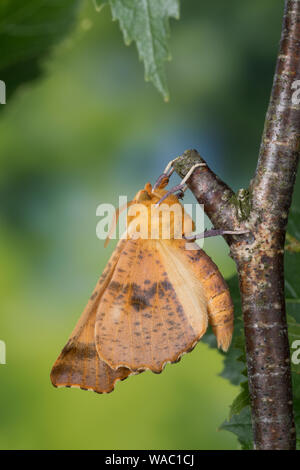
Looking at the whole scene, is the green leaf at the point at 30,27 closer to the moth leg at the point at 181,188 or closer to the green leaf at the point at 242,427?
the moth leg at the point at 181,188

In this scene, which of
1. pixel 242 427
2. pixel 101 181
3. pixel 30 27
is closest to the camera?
pixel 30 27

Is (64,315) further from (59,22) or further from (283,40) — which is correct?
(283,40)

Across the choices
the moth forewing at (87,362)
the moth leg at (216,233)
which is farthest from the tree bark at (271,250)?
the moth forewing at (87,362)

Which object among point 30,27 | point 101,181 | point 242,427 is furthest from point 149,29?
point 101,181

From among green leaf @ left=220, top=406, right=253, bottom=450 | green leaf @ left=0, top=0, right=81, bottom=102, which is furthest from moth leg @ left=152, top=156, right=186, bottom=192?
green leaf @ left=220, top=406, right=253, bottom=450

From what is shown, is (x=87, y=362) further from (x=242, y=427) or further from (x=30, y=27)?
(x=30, y=27)

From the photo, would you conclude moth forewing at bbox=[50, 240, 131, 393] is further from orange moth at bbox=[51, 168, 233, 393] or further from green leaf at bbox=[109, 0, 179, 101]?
green leaf at bbox=[109, 0, 179, 101]
